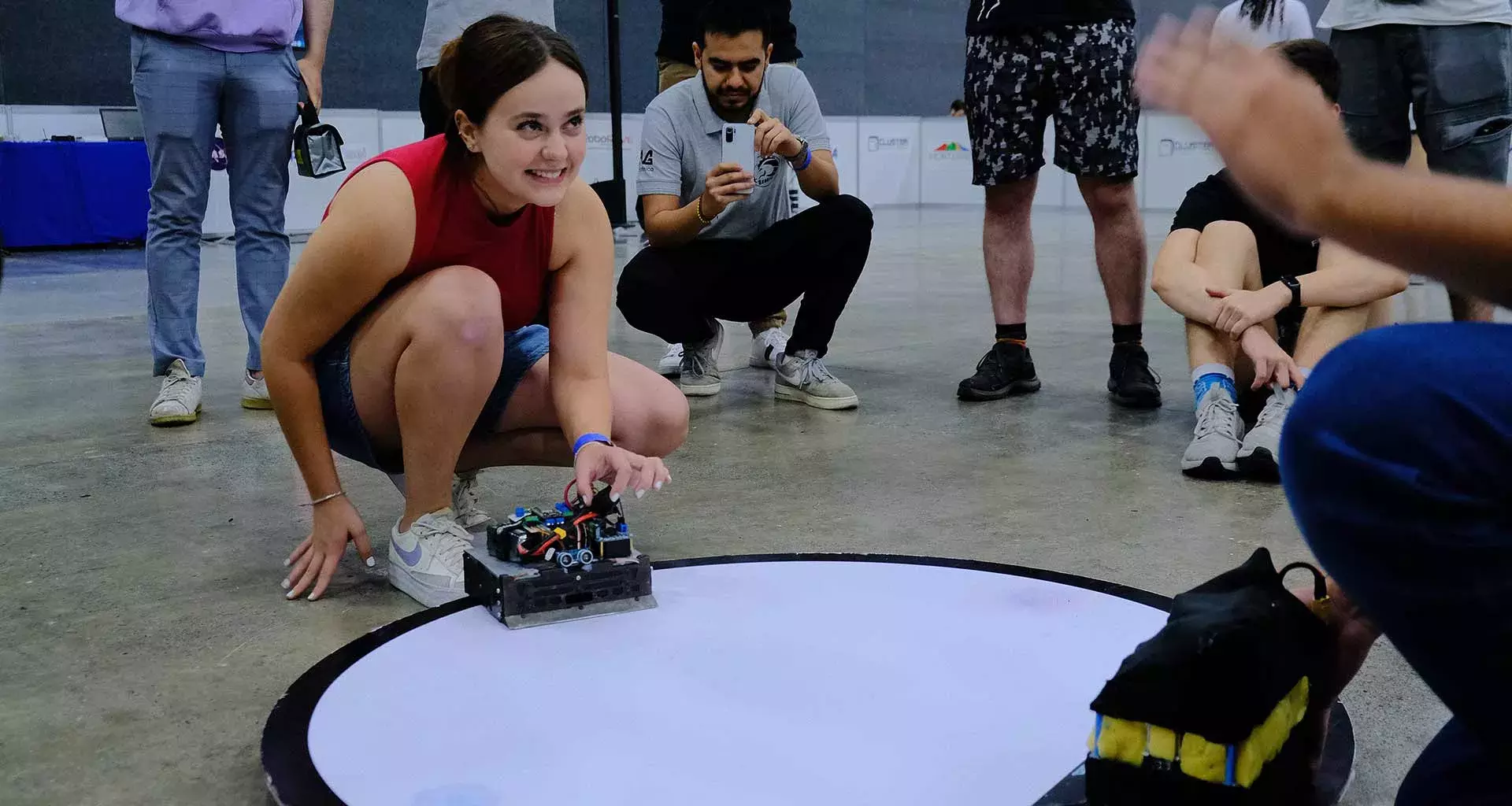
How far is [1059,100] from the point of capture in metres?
2.91

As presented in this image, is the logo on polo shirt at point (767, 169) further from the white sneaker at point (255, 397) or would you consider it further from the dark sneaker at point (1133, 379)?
the white sneaker at point (255, 397)

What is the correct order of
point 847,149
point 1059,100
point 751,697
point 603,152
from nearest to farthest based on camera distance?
point 751,697, point 1059,100, point 603,152, point 847,149

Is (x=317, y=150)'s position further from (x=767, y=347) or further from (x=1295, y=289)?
(x=1295, y=289)

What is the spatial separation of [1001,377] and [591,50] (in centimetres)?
805

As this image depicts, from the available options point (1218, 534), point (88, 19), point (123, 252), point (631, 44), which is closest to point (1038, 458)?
point (1218, 534)

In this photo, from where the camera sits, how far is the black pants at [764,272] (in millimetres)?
2973

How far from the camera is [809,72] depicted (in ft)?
40.5

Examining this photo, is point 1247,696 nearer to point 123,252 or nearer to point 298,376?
point 298,376

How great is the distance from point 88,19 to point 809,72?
251 inches

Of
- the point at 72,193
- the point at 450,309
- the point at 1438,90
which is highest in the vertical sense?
the point at 1438,90

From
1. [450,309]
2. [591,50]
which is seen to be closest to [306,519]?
[450,309]

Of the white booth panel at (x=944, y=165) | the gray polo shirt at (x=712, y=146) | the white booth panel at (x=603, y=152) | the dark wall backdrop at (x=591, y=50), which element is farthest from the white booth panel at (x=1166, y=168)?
the gray polo shirt at (x=712, y=146)

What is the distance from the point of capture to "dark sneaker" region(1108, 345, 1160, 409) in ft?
9.39

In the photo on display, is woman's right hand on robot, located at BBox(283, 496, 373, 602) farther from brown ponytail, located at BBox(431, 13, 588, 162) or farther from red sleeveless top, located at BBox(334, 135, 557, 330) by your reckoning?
brown ponytail, located at BBox(431, 13, 588, 162)
